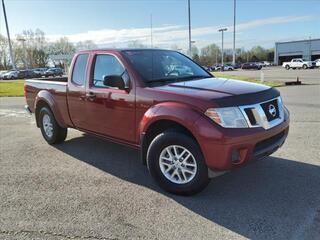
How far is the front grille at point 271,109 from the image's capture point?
4.34m

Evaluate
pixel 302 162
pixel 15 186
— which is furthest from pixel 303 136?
pixel 15 186

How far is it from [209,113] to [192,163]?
716 mm

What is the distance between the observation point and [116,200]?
4457mm

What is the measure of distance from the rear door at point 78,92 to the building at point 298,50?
94333 millimetres

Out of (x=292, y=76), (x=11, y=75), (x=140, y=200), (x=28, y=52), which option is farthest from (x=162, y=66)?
(x=28, y=52)

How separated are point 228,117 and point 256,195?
114cm

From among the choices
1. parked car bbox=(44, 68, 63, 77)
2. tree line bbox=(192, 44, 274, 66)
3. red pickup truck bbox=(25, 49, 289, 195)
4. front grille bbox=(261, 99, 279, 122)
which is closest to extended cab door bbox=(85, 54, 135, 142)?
red pickup truck bbox=(25, 49, 289, 195)

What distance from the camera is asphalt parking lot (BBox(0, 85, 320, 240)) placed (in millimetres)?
3643

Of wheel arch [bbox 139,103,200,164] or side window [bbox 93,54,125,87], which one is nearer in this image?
wheel arch [bbox 139,103,200,164]

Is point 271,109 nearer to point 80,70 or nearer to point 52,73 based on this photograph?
point 80,70

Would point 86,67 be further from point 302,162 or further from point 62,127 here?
point 302,162

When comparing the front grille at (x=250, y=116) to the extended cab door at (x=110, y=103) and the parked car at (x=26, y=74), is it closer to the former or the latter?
the extended cab door at (x=110, y=103)

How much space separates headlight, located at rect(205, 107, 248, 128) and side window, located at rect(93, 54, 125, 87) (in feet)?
5.71

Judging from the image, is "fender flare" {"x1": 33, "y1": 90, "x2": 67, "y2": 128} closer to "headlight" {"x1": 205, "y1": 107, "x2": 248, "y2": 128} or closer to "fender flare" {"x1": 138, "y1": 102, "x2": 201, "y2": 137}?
"fender flare" {"x1": 138, "y1": 102, "x2": 201, "y2": 137}
